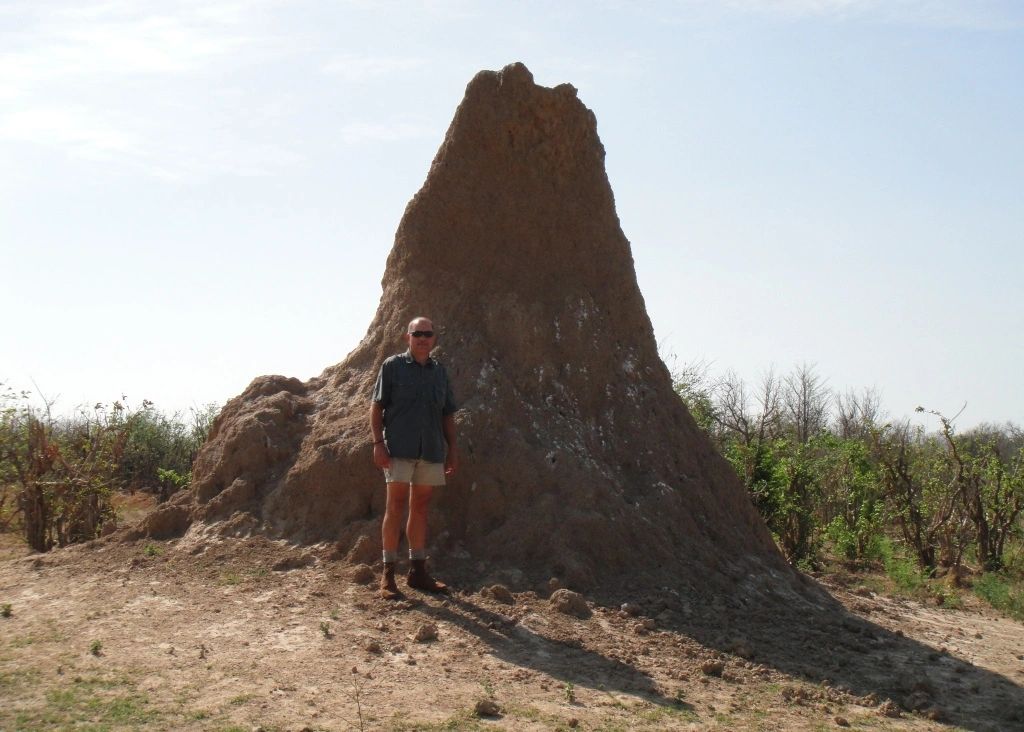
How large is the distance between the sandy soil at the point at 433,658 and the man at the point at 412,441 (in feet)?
0.93

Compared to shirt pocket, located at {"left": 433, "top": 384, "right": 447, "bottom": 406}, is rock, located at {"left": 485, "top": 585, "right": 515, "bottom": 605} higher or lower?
lower

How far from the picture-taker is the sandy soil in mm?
4328

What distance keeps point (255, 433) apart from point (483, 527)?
191cm

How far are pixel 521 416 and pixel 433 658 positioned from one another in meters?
2.16

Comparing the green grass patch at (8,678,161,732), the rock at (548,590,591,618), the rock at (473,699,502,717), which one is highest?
the rock at (548,590,591,618)

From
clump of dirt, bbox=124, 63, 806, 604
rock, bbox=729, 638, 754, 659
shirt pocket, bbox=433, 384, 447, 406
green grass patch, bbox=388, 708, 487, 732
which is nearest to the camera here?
green grass patch, bbox=388, 708, 487, 732

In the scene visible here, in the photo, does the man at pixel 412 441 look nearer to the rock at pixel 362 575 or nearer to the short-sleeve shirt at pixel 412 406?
the short-sleeve shirt at pixel 412 406

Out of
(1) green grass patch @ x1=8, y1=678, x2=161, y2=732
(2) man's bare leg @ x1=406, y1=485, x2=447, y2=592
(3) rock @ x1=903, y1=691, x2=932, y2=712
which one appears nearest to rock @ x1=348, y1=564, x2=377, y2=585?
(2) man's bare leg @ x1=406, y1=485, x2=447, y2=592

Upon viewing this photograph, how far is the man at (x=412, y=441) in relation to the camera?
5.81 metres

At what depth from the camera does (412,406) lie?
587cm

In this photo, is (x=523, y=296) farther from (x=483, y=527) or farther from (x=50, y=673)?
(x=50, y=673)

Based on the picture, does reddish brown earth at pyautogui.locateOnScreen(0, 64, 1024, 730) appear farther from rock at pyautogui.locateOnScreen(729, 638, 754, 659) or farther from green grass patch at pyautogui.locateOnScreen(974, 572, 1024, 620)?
green grass patch at pyautogui.locateOnScreen(974, 572, 1024, 620)

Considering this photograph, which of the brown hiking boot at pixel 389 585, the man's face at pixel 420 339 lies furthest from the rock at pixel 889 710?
the man's face at pixel 420 339

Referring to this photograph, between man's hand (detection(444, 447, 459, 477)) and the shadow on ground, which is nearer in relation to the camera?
the shadow on ground
